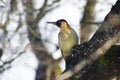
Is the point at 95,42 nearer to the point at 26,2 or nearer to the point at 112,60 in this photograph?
the point at 112,60

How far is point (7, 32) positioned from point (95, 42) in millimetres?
4739

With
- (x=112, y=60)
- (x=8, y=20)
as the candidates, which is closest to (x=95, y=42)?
(x=112, y=60)

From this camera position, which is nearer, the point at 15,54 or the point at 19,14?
the point at 15,54

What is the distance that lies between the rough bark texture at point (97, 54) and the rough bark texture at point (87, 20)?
5.65 m

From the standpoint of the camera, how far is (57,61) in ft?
37.4

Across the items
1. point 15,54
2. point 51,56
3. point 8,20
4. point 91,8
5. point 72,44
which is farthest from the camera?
point 91,8

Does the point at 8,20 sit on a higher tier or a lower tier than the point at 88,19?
higher

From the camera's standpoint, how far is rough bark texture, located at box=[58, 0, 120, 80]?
462 cm

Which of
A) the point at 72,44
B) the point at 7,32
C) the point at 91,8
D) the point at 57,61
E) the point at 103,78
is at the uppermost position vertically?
the point at 103,78

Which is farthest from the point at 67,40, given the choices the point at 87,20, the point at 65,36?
the point at 87,20

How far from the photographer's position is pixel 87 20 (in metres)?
11.8

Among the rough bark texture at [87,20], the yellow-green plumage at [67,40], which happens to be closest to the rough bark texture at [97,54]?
the yellow-green plumage at [67,40]

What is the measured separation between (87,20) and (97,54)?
24.0 feet

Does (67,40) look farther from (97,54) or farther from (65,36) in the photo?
(97,54)
